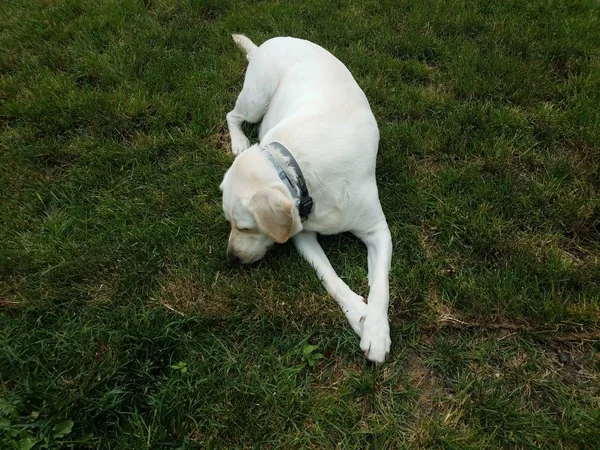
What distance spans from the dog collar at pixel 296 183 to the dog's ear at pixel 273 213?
0.13 m

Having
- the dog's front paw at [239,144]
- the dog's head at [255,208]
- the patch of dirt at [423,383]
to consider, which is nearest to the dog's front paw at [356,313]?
the patch of dirt at [423,383]

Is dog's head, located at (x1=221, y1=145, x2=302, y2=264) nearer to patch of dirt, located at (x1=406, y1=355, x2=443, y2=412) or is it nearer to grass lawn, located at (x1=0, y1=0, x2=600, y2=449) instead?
grass lawn, located at (x1=0, y1=0, x2=600, y2=449)

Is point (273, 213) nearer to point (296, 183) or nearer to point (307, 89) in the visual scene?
point (296, 183)

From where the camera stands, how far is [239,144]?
3.60 m

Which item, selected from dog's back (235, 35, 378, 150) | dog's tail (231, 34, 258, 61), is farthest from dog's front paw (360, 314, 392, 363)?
dog's tail (231, 34, 258, 61)

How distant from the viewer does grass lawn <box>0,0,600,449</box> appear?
2111 millimetres

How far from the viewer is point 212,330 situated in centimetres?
250

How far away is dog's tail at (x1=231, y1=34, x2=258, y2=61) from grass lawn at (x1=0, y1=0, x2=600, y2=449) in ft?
0.50

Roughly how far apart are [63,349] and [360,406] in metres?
1.54

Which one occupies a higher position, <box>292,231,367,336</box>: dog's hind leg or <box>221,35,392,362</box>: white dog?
<box>221,35,392,362</box>: white dog

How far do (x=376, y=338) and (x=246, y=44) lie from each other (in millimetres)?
3220

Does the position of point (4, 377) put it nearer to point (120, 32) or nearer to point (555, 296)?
point (555, 296)

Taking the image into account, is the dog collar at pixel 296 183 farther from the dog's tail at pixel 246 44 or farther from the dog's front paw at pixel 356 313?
the dog's tail at pixel 246 44

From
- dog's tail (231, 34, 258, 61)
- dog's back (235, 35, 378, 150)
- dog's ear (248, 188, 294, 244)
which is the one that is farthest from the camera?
dog's tail (231, 34, 258, 61)
